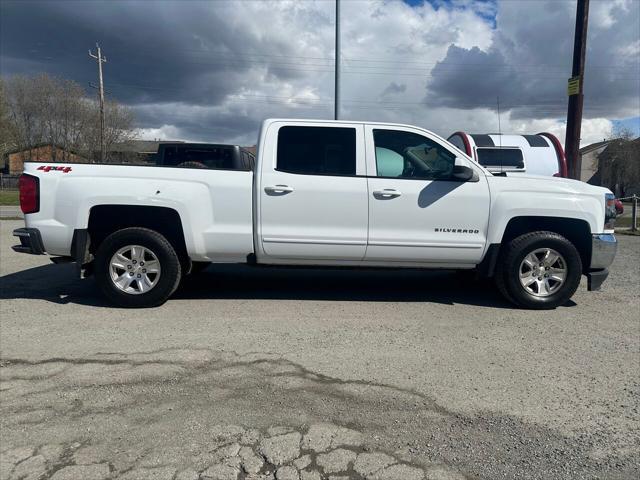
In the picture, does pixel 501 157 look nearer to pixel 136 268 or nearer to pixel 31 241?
pixel 136 268

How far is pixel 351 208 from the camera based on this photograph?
17.2 ft

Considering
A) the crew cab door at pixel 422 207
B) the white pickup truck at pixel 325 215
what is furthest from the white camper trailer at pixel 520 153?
the crew cab door at pixel 422 207

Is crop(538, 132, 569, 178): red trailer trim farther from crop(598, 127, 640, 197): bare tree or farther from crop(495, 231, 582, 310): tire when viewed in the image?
crop(598, 127, 640, 197): bare tree

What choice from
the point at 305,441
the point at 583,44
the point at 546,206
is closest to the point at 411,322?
the point at 546,206

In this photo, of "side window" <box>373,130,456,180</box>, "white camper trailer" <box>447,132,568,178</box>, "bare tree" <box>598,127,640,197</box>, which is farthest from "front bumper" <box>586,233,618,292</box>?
"bare tree" <box>598,127,640,197</box>

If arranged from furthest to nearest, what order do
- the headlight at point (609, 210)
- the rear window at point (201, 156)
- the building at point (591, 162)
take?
the building at point (591, 162) < the rear window at point (201, 156) < the headlight at point (609, 210)

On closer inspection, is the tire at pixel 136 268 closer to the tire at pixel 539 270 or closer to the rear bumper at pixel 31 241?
the rear bumper at pixel 31 241

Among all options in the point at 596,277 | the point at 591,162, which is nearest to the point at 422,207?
the point at 596,277

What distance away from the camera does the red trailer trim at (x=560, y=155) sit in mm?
11977

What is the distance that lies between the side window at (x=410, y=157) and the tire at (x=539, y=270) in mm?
1153

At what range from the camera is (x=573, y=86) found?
1141cm

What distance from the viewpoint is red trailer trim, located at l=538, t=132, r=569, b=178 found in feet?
39.3

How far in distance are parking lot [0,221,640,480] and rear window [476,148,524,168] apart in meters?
7.28

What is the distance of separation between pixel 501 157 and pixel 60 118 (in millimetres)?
46527
